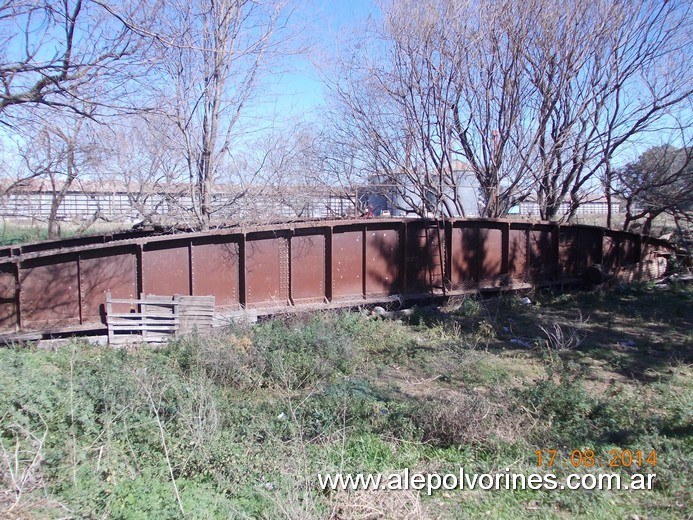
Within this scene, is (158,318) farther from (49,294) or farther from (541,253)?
(541,253)

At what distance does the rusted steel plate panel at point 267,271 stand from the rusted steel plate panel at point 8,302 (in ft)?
13.7

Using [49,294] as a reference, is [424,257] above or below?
above

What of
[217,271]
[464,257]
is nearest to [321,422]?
[217,271]

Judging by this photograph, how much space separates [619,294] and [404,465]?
36.9 feet

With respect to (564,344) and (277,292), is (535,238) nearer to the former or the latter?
(564,344)

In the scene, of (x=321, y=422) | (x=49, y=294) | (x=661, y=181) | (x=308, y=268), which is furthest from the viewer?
(x=661, y=181)

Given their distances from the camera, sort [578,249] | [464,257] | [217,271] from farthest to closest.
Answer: [578,249]
[464,257]
[217,271]

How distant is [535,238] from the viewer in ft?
49.4

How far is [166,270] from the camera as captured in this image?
33.3 ft

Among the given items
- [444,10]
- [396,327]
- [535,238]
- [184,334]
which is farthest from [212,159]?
[535,238]

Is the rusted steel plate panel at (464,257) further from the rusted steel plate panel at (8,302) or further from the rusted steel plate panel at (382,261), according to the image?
the rusted steel plate panel at (8,302)

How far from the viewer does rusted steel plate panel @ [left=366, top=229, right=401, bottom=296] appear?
12359 mm

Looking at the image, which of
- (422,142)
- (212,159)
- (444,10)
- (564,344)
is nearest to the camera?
(564,344)

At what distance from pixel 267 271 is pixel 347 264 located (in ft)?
6.36
